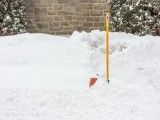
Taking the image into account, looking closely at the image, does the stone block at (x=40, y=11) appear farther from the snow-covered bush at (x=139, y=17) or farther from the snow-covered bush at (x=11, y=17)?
the snow-covered bush at (x=139, y=17)

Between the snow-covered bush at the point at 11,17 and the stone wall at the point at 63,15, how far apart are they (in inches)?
26.8

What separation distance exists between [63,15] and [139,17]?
2436 millimetres

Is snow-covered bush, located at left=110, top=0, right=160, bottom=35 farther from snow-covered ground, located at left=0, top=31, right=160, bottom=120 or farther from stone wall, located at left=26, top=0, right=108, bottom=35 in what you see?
snow-covered ground, located at left=0, top=31, right=160, bottom=120

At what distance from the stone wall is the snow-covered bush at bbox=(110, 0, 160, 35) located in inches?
46.1

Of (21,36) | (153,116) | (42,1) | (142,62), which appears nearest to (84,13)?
(42,1)

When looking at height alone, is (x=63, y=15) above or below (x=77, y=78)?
above

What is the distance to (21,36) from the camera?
31.7 ft

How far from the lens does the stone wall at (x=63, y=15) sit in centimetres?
1283

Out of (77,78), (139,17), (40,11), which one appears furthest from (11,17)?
(77,78)

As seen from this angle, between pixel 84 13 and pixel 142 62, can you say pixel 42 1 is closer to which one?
pixel 84 13

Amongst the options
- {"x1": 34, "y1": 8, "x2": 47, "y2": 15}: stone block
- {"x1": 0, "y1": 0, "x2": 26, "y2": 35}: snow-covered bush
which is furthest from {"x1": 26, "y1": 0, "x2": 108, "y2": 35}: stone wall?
{"x1": 0, "y1": 0, "x2": 26, "y2": 35}: snow-covered bush

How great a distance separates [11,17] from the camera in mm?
11898

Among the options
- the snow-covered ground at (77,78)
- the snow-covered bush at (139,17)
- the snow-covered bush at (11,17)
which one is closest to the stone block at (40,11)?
the snow-covered bush at (11,17)

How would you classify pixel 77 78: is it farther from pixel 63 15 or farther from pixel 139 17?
pixel 63 15
